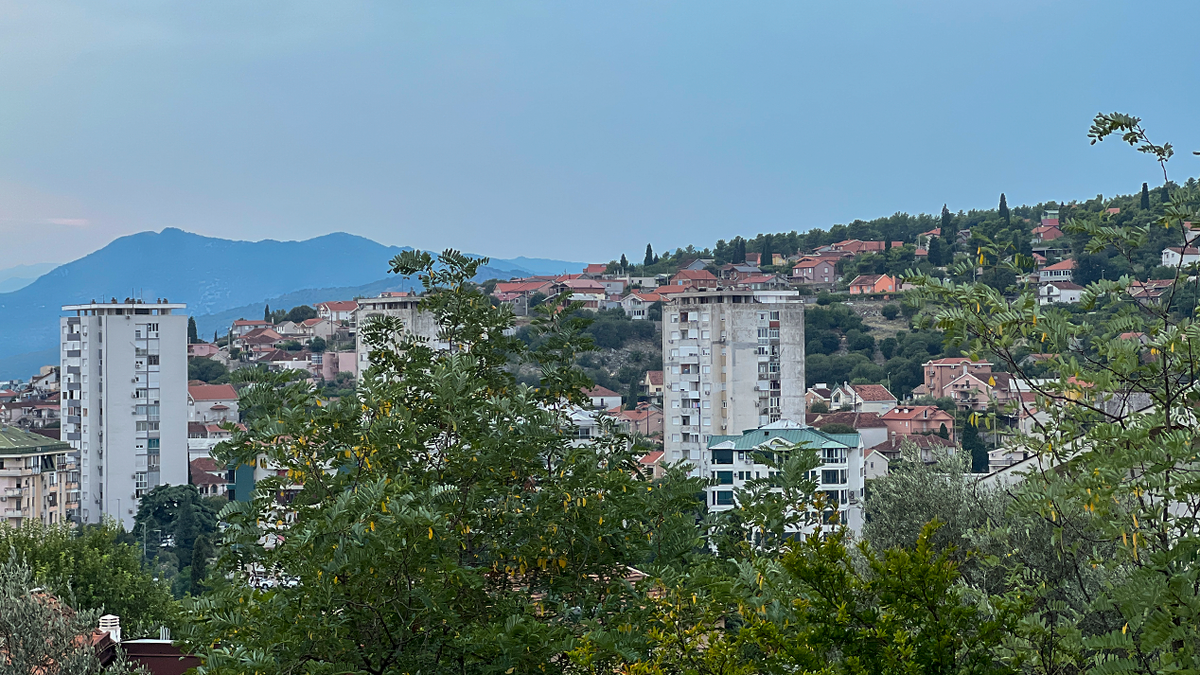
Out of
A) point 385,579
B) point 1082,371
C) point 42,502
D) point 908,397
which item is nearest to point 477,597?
point 385,579

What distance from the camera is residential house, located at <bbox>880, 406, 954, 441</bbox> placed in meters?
51.5

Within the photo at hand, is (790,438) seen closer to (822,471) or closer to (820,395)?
(822,471)

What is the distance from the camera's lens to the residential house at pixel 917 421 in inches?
2028

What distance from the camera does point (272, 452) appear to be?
4965 mm

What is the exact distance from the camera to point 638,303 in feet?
285

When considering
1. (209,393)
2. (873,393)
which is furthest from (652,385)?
(209,393)

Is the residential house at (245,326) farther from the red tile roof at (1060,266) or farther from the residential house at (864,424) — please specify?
the red tile roof at (1060,266)

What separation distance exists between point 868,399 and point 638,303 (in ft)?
102

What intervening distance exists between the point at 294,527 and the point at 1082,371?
125 inches

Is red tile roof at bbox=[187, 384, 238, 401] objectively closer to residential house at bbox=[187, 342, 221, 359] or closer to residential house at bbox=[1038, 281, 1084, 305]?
residential house at bbox=[187, 342, 221, 359]

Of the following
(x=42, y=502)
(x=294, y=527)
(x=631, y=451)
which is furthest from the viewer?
(x=42, y=502)

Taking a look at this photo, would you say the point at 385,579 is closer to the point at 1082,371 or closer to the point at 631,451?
the point at 631,451

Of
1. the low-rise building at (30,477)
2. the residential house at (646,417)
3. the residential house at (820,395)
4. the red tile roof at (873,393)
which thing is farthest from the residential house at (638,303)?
the low-rise building at (30,477)

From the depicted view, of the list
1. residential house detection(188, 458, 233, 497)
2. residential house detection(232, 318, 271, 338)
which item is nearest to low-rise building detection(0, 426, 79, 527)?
residential house detection(188, 458, 233, 497)
